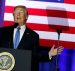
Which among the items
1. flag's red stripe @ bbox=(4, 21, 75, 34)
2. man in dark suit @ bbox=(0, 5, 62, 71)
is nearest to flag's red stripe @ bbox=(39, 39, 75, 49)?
flag's red stripe @ bbox=(4, 21, 75, 34)

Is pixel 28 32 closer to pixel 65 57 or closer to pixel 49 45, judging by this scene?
pixel 49 45

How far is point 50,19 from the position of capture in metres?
2.60

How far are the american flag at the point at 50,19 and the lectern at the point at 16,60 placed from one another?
1151mm

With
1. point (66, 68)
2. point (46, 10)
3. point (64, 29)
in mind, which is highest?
point (46, 10)

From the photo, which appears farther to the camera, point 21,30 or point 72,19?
point 72,19

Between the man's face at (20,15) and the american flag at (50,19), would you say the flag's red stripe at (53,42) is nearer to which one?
the american flag at (50,19)

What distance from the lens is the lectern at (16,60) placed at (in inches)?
56.5

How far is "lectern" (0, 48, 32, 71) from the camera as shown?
1436 millimetres

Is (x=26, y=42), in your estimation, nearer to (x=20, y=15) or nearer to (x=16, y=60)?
(x=20, y=15)

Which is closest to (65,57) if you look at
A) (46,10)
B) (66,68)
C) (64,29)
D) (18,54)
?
(66,68)

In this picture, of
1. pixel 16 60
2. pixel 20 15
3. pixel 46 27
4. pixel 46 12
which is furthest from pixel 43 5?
pixel 16 60

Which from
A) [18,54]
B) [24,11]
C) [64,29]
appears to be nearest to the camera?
[18,54]

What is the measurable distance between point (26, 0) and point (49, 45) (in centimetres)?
48

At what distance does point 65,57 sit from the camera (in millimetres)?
2691
